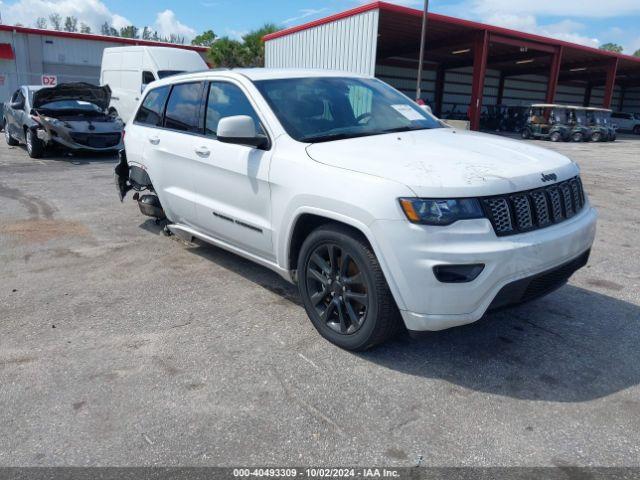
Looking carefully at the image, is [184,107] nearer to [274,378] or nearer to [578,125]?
[274,378]

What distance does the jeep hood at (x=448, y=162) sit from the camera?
2.87 metres

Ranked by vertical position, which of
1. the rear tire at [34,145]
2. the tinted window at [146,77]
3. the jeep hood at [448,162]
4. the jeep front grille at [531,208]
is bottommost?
the rear tire at [34,145]

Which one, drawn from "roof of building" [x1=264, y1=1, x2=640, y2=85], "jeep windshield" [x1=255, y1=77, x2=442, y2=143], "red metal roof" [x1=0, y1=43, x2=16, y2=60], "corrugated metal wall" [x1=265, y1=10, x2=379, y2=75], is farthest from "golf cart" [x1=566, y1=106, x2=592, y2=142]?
"red metal roof" [x1=0, y1=43, x2=16, y2=60]

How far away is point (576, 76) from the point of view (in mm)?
42812

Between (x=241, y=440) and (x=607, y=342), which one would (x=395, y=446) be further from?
(x=607, y=342)

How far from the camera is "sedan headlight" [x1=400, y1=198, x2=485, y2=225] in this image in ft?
9.21

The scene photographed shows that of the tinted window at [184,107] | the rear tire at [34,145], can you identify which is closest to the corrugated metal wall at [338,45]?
the rear tire at [34,145]

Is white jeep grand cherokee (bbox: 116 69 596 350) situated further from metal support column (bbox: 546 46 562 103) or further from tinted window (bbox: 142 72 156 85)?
metal support column (bbox: 546 46 562 103)

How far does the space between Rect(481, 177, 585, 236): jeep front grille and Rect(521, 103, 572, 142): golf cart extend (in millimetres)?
24842

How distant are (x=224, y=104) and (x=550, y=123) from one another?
82.7 feet

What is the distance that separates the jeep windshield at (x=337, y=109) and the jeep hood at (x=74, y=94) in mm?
10445

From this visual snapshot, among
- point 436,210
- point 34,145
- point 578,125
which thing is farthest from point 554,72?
point 436,210

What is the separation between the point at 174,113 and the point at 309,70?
136cm

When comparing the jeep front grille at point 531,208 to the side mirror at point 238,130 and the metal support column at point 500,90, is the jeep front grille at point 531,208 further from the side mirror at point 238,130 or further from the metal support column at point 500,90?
the metal support column at point 500,90
